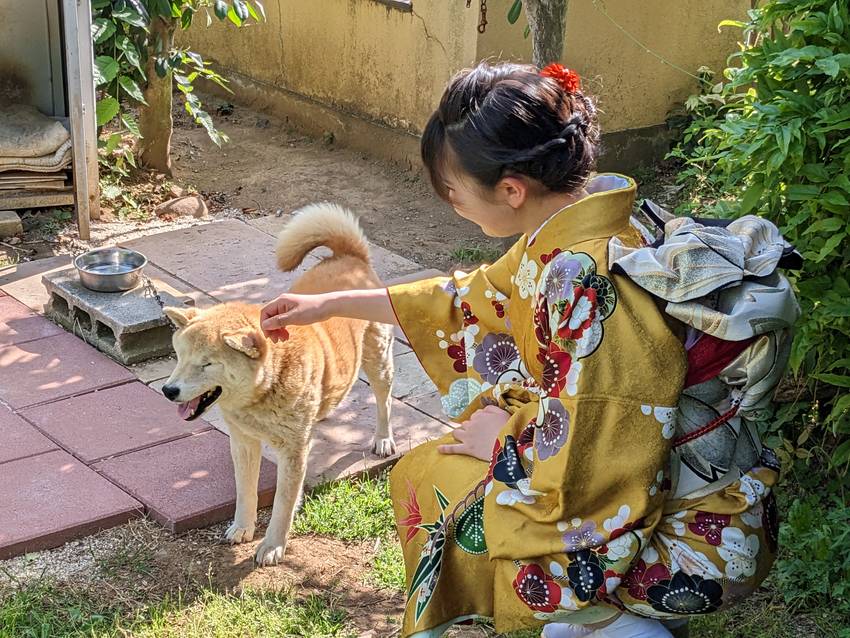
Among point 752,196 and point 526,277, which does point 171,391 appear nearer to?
point 526,277

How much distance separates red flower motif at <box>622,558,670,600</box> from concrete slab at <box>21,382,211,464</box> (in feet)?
8.49

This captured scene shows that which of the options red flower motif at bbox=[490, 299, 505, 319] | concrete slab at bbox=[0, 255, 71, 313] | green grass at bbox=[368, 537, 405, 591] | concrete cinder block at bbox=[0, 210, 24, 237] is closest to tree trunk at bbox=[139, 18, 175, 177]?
concrete cinder block at bbox=[0, 210, 24, 237]

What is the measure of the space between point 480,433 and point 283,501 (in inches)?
53.8

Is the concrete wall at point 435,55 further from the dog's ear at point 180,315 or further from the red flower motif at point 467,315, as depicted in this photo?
the red flower motif at point 467,315

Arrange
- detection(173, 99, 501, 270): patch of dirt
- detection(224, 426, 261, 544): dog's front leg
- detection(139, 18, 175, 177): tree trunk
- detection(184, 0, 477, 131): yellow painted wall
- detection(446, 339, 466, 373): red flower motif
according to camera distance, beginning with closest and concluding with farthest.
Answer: detection(446, 339, 466, 373): red flower motif
detection(224, 426, 261, 544): dog's front leg
detection(173, 99, 501, 270): patch of dirt
detection(139, 18, 175, 177): tree trunk
detection(184, 0, 477, 131): yellow painted wall

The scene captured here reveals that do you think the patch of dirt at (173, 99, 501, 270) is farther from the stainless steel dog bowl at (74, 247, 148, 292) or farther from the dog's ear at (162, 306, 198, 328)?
the dog's ear at (162, 306, 198, 328)

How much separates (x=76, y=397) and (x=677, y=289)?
3.32 meters

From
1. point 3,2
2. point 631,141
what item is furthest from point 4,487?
point 631,141

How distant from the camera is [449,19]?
7508 mm

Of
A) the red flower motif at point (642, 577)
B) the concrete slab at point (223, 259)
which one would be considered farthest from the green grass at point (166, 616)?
the concrete slab at point (223, 259)

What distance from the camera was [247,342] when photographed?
3359 mm

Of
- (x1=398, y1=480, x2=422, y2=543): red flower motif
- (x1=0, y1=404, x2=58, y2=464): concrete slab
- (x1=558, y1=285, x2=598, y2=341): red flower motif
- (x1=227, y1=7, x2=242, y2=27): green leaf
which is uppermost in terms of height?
(x1=558, y1=285, x2=598, y2=341): red flower motif

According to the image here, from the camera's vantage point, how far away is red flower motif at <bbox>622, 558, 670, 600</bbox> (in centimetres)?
219

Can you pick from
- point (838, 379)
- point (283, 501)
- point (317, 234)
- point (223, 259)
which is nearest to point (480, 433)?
point (283, 501)
